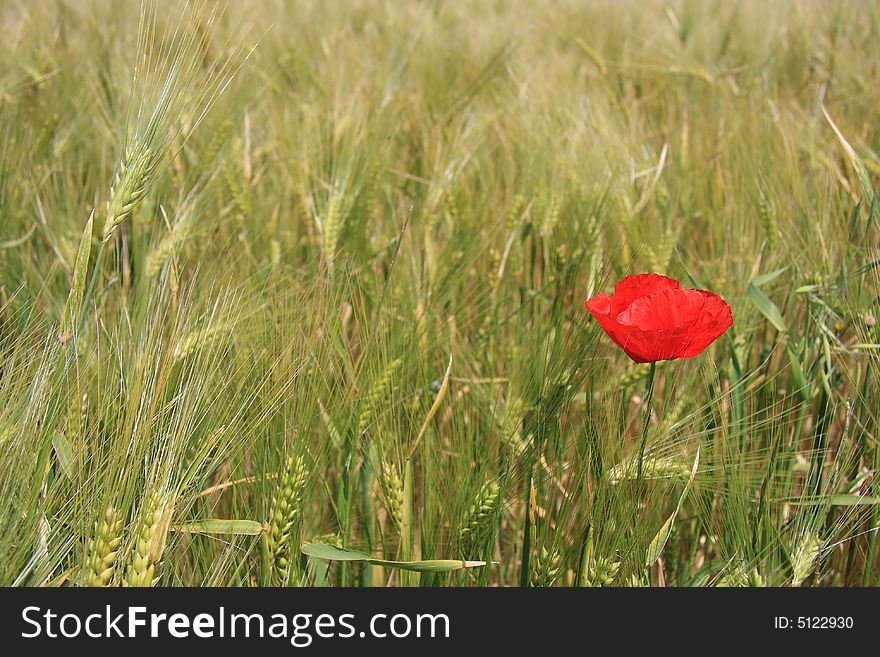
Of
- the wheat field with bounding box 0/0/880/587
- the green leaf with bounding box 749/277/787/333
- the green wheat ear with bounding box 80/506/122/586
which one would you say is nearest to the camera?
the green wheat ear with bounding box 80/506/122/586

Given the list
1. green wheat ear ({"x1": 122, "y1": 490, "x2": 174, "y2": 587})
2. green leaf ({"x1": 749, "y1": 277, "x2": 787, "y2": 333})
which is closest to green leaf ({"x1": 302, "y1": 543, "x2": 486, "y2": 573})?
green wheat ear ({"x1": 122, "y1": 490, "x2": 174, "y2": 587})

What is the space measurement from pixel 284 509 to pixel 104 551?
14 centimetres

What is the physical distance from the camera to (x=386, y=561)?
2.05 feet

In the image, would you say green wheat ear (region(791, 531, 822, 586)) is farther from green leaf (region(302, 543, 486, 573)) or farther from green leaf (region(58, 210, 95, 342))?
green leaf (region(58, 210, 95, 342))

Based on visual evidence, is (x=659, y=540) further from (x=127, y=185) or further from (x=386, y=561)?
Result: (x=127, y=185)

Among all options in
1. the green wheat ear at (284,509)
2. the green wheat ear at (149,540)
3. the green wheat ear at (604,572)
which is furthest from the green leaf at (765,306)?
the green wheat ear at (149,540)

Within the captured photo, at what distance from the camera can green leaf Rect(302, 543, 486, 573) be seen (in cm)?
63

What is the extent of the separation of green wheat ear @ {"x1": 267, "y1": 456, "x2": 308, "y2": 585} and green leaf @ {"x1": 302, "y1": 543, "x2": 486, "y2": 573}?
0.03m

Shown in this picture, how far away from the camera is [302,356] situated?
0.71 meters

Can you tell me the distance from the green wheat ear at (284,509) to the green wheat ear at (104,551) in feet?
0.40

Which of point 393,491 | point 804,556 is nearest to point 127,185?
point 393,491

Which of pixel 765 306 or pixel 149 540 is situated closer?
pixel 149 540
